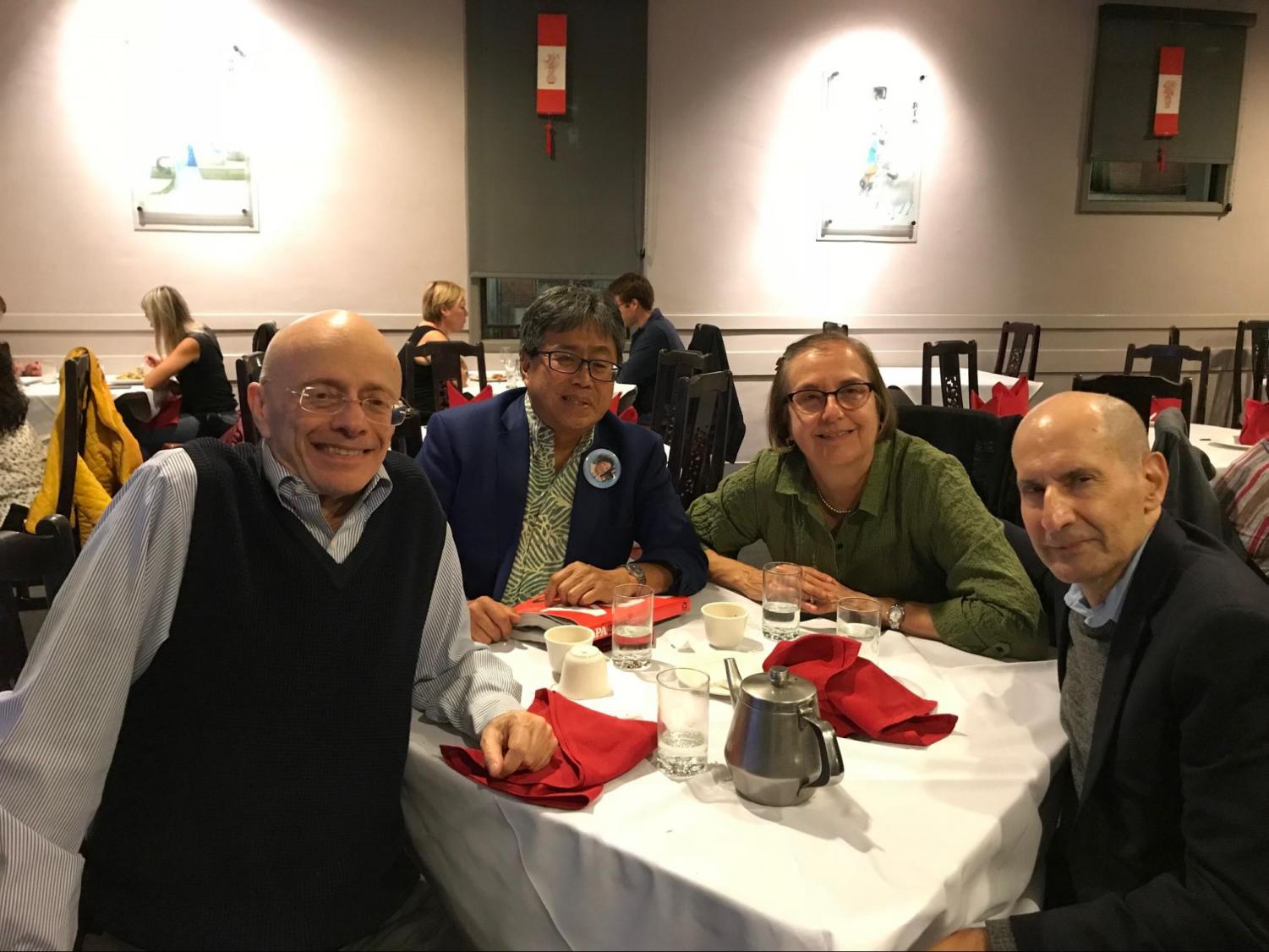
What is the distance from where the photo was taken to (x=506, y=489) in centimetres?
193

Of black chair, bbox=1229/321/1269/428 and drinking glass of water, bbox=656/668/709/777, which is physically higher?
black chair, bbox=1229/321/1269/428

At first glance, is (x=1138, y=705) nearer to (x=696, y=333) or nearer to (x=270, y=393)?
Answer: (x=270, y=393)

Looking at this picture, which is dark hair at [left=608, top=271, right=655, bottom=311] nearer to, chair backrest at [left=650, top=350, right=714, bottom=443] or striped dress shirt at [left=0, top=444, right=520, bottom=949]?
chair backrest at [left=650, top=350, right=714, bottom=443]

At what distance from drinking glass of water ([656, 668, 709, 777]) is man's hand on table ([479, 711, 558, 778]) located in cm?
15

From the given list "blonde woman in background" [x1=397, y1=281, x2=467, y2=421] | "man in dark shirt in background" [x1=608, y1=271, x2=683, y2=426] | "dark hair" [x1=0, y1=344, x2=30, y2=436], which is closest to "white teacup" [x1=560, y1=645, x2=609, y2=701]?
"dark hair" [x1=0, y1=344, x2=30, y2=436]

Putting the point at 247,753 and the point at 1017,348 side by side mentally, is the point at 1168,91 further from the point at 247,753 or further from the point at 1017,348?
the point at 247,753

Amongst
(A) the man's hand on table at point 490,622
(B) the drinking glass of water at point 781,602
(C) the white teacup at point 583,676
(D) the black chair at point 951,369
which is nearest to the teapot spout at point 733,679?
(C) the white teacup at point 583,676

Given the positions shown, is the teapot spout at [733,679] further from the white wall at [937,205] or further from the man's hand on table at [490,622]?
the white wall at [937,205]

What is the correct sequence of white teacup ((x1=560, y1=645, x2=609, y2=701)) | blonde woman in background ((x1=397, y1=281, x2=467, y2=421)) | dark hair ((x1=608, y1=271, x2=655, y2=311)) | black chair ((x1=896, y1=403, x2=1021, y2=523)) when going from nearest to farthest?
white teacup ((x1=560, y1=645, x2=609, y2=701))
black chair ((x1=896, y1=403, x2=1021, y2=523))
blonde woman in background ((x1=397, y1=281, x2=467, y2=421))
dark hair ((x1=608, y1=271, x2=655, y2=311))

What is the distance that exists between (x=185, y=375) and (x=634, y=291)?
2.58 metres

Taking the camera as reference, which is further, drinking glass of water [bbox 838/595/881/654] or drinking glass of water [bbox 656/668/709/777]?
drinking glass of water [bbox 838/595/881/654]

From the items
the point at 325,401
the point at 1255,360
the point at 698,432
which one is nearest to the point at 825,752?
the point at 325,401

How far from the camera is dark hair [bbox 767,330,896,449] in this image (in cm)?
195

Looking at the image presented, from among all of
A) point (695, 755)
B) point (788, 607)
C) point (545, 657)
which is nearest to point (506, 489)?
point (545, 657)
